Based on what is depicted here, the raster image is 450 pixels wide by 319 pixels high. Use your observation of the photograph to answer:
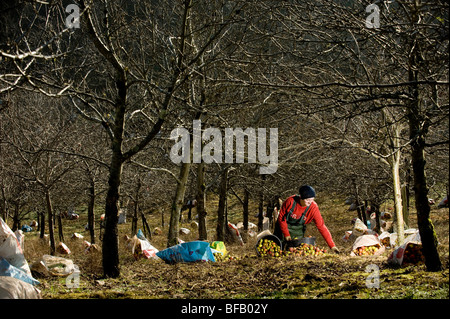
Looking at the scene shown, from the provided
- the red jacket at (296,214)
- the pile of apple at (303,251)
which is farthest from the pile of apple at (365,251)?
the red jacket at (296,214)

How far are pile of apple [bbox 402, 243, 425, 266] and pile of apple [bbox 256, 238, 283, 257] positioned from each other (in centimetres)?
260

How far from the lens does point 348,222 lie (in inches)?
1046

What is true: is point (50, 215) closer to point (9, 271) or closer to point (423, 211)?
point (9, 271)

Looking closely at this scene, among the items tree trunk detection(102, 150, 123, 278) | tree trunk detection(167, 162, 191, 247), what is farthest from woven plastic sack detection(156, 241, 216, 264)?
tree trunk detection(167, 162, 191, 247)

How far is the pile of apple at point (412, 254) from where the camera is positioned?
20.9 ft

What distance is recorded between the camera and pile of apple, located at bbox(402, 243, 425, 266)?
20.9 ft

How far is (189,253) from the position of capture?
27.9ft

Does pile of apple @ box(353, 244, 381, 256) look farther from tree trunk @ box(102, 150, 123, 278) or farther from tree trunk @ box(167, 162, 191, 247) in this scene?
tree trunk @ box(102, 150, 123, 278)

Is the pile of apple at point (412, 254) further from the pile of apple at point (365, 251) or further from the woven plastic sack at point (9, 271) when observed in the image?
the woven plastic sack at point (9, 271)

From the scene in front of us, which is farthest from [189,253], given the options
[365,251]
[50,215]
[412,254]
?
[50,215]

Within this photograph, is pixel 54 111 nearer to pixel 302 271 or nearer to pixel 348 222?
pixel 302 271

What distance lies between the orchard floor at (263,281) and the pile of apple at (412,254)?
0.23 metres
